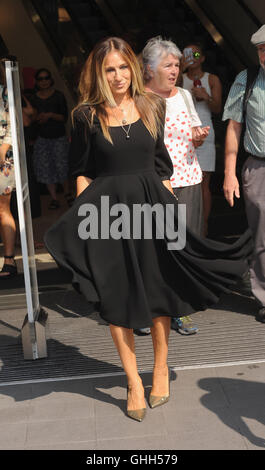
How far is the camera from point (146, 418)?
3531mm

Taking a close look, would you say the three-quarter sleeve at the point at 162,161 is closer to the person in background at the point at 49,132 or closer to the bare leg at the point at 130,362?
the bare leg at the point at 130,362

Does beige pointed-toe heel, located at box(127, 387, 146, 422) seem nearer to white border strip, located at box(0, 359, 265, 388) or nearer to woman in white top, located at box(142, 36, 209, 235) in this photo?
white border strip, located at box(0, 359, 265, 388)

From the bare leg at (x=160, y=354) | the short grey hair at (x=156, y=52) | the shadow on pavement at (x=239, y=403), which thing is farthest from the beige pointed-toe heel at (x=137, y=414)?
the short grey hair at (x=156, y=52)

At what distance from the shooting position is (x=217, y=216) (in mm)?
7387

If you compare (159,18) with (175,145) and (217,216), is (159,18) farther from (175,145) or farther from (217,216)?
(175,145)

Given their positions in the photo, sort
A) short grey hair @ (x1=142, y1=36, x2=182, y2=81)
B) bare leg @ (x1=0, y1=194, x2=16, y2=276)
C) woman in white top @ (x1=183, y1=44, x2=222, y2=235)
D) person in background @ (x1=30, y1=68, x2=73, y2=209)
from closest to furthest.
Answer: short grey hair @ (x1=142, y1=36, x2=182, y2=81) < woman in white top @ (x1=183, y1=44, x2=222, y2=235) < bare leg @ (x1=0, y1=194, x2=16, y2=276) < person in background @ (x1=30, y1=68, x2=73, y2=209)

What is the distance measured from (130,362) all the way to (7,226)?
259 centimetres

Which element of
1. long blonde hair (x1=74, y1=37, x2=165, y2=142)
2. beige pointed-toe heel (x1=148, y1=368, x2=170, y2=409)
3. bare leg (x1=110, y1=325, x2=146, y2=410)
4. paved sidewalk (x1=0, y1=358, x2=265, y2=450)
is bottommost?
paved sidewalk (x1=0, y1=358, x2=265, y2=450)

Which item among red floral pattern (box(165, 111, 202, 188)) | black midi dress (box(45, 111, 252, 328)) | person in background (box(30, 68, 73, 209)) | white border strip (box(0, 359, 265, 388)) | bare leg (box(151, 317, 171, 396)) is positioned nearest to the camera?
black midi dress (box(45, 111, 252, 328))

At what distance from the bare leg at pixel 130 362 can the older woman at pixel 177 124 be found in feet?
3.53

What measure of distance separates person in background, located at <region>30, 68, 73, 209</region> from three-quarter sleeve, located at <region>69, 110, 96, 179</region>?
473 centimetres

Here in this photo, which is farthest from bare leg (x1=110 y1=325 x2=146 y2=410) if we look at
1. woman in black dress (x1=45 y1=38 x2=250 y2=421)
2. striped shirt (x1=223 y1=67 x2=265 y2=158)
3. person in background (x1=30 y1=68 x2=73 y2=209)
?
person in background (x1=30 y1=68 x2=73 y2=209)

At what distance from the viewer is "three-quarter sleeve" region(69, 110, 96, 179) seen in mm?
3581

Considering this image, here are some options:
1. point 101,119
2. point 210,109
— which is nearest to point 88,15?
point 210,109
